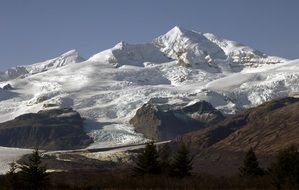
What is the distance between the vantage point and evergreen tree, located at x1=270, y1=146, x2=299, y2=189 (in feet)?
192

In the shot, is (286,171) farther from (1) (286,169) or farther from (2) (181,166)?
(2) (181,166)

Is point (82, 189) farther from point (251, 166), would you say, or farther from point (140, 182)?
point (251, 166)

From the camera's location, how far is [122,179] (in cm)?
6147

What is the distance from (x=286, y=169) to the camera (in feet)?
205

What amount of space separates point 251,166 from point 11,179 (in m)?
36.4

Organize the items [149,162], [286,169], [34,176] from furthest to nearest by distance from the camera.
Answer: [149,162] < [286,169] < [34,176]

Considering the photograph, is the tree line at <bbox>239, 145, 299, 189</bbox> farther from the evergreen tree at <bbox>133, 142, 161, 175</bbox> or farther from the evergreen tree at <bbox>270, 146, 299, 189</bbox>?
the evergreen tree at <bbox>133, 142, 161, 175</bbox>

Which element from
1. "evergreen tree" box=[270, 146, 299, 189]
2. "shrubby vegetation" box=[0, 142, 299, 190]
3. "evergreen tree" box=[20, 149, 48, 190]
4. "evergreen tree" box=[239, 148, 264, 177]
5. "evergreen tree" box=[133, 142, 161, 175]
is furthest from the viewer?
"evergreen tree" box=[239, 148, 264, 177]

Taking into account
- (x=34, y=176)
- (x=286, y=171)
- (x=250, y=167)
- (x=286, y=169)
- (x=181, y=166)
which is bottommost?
(x=286, y=171)

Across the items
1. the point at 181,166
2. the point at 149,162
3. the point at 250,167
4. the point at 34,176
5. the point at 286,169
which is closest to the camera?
the point at 34,176

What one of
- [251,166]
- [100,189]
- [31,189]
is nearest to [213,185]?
[100,189]

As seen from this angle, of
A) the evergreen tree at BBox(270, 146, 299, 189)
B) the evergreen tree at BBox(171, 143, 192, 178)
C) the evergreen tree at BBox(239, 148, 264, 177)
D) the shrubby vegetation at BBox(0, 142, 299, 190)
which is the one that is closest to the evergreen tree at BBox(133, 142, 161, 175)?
the shrubby vegetation at BBox(0, 142, 299, 190)

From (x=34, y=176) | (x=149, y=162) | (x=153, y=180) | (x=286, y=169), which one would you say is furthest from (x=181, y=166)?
(x=34, y=176)

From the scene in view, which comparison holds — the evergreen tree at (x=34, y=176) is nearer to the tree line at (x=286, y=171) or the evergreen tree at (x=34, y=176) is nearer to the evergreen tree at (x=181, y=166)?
the evergreen tree at (x=181, y=166)
